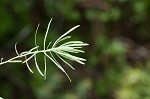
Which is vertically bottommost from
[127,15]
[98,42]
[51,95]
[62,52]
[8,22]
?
[62,52]

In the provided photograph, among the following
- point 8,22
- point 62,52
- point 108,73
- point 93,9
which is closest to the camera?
point 62,52

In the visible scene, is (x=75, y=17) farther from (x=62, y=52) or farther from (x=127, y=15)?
(x=62, y=52)

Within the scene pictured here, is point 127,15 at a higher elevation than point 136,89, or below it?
higher

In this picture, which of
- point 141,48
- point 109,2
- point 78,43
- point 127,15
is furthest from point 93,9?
point 78,43

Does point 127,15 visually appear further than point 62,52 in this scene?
Yes

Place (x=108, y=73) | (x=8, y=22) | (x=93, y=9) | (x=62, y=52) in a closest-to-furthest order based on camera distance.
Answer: (x=62, y=52)
(x=8, y=22)
(x=93, y=9)
(x=108, y=73)

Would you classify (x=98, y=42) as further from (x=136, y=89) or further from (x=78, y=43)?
(x=78, y=43)

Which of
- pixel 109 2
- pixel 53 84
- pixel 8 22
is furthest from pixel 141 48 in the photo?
pixel 8 22
